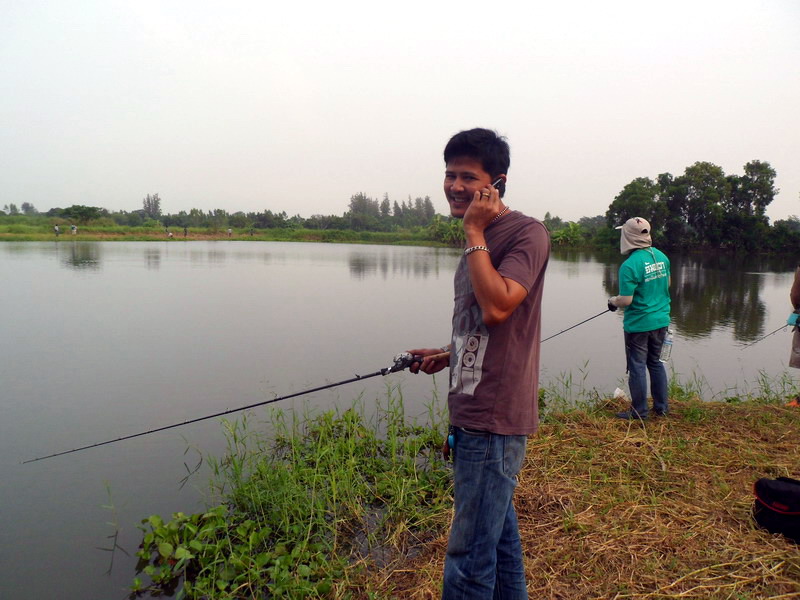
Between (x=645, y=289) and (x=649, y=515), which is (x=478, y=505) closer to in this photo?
(x=649, y=515)

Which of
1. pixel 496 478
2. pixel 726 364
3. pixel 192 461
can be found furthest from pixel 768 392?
pixel 192 461

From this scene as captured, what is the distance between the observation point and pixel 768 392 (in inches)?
196

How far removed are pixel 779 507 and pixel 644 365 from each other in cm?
163

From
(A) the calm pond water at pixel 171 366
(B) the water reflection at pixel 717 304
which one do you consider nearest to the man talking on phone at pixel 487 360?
(A) the calm pond water at pixel 171 366

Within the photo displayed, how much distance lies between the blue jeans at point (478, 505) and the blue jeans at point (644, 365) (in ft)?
9.06

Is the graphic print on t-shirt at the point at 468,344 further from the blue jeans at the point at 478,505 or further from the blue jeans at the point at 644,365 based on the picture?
the blue jeans at the point at 644,365

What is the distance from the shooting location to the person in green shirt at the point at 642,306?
378cm

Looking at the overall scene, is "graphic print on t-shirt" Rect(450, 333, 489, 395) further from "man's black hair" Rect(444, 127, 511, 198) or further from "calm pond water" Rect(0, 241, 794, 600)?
"calm pond water" Rect(0, 241, 794, 600)

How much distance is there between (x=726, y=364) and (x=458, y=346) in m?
6.53

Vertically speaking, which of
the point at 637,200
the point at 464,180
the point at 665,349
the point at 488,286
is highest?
the point at 637,200

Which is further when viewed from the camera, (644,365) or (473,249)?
(644,365)

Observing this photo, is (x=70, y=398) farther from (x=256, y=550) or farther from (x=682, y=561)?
(x=682, y=561)

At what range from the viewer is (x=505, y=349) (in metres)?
1.46

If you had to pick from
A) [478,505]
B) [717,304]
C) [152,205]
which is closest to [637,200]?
[717,304]
